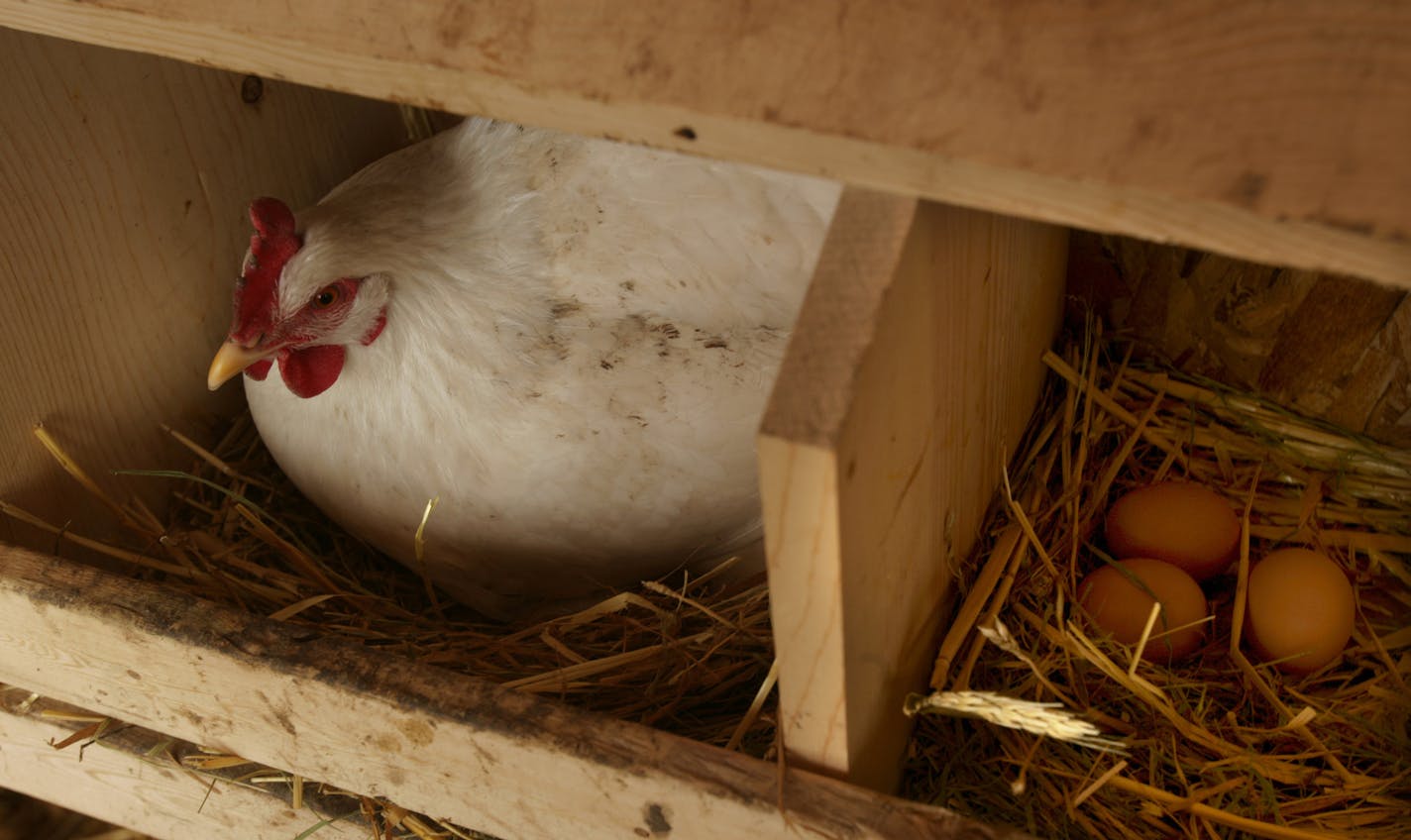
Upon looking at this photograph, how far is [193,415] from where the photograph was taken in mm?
1684

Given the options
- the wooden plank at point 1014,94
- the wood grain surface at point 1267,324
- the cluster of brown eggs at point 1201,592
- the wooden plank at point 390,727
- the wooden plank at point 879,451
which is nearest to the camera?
the wooden plank at point 1014,94

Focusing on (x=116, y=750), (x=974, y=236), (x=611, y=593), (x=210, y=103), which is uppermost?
(x=210, y=103)

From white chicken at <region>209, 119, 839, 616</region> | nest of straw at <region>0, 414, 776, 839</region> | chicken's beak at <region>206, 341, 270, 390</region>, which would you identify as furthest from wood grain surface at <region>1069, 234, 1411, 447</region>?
chicken's beak at <region>206, 341, 270, 390</region>

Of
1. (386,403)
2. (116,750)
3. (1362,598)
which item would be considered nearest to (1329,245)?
(1362,598)

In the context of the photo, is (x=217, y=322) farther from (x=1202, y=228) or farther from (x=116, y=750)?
(x=1202, y=228)

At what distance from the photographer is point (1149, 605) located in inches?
51.1

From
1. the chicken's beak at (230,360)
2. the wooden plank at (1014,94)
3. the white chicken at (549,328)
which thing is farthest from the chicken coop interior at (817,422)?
the chicken's beak at (230,360)

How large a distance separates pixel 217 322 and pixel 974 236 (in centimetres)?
114

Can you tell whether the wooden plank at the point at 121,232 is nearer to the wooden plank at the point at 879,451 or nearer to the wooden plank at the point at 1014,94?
the wooden plank at the point at 1014,94

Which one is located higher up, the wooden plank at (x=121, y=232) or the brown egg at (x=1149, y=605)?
the wooden plank at (x=121, y=232)

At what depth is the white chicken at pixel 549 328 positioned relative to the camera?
51.9 inches

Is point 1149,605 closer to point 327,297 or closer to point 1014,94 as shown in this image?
point 1014,94

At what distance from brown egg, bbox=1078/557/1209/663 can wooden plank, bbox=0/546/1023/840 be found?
44 cm

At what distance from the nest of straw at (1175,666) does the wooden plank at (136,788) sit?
0.73m
